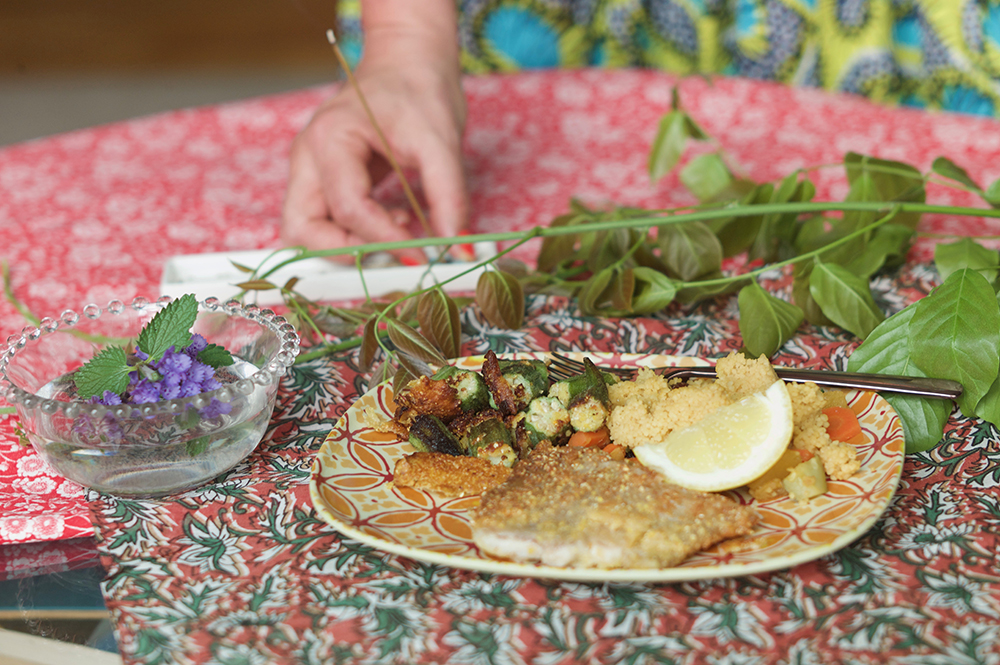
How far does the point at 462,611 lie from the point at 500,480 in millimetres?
155

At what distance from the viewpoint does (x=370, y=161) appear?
168 cm

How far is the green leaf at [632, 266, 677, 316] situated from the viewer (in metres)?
1.17

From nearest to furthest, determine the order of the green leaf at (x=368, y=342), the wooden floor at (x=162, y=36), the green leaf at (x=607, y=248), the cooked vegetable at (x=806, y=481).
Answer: the cooked vegetable at (x=806, y=481) < the green leaf at (x=368, y=342) < the green leaf at (x=607, y=248) < the wooden floor at (x=162, y=36)

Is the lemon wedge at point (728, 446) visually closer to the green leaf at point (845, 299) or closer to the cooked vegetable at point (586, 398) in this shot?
the cooked vegetable at point (586, 398)

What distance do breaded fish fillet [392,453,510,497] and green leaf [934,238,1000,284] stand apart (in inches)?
27.1

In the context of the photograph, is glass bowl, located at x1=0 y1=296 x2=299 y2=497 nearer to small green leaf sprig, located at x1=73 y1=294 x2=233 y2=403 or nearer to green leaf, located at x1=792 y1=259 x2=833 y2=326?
small green leaf sprig, located at x1=73 y1=294 x2=233 y2=403

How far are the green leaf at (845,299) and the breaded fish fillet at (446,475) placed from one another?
0.51 meters

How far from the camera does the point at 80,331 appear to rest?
102cm

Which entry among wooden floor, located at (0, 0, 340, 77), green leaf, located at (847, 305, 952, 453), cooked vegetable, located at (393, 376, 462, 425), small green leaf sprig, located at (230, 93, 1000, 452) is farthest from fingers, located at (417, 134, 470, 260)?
wooden floor, located at (0, 0, 340, 77)

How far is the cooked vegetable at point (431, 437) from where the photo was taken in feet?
2.85

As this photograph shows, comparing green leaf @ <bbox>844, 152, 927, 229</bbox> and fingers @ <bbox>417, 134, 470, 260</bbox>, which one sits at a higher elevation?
green leaf @ <bbox>844, 152, 927, 229</bbox>

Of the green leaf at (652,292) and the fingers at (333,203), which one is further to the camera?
the fingers at (333,203)

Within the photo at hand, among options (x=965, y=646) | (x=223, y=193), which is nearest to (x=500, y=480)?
(x=965, y=646)

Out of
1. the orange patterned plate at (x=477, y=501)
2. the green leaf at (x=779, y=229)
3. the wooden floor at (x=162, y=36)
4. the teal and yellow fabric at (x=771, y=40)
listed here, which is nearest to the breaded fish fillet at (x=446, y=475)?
the orange patterned plate at (x=477, y=501)
